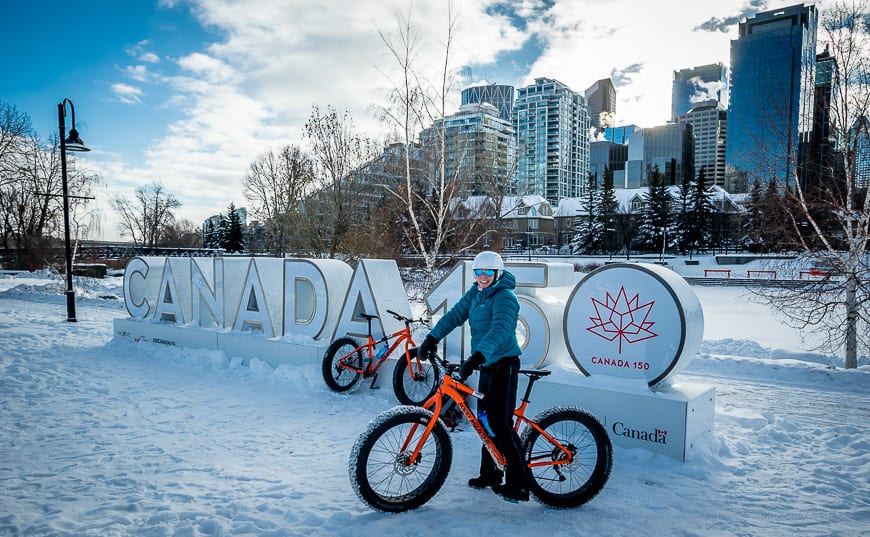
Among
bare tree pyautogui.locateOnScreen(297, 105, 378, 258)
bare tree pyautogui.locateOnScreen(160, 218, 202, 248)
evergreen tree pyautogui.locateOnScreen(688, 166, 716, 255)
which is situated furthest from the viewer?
bare tree pyautogui.locateOnScreen(160, 218, 202, 248)

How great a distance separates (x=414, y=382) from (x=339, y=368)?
1238mm

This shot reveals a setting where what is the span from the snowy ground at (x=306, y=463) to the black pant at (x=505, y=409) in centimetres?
38

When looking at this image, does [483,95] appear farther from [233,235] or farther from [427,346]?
[233,235]

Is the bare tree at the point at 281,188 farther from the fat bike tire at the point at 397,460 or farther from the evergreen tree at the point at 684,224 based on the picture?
the evergreen tree at the point at 684,224

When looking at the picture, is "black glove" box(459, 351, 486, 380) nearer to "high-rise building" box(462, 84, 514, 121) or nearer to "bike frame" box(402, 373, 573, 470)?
"bike frame" box(402, 373, 573, 470)

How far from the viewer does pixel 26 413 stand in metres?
6.25

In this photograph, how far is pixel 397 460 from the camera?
3.83 meters

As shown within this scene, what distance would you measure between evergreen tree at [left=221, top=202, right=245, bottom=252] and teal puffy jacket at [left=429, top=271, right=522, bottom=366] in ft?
187

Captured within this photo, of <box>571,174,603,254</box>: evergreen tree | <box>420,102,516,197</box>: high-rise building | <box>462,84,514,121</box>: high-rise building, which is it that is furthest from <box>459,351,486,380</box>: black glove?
<box>571,174,603,254</box>: evergreen tree

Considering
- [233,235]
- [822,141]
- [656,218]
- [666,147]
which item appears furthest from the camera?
[666,147]

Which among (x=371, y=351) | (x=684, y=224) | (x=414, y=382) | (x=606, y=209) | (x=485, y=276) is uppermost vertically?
(x=606, y=209)

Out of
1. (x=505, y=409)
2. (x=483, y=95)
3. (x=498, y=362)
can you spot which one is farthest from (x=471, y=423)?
(x=483, y=95)

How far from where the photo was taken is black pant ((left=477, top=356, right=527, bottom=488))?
3.89m

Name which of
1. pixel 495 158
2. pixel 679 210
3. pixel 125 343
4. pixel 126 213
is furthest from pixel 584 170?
pixel 125 343
